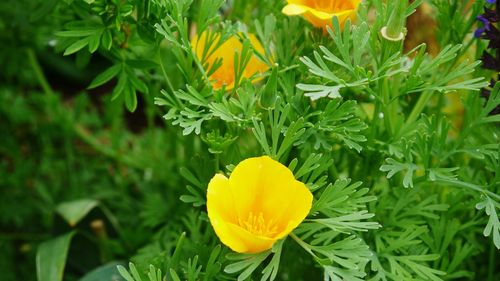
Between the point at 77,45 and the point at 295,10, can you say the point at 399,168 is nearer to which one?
the point at 295,10

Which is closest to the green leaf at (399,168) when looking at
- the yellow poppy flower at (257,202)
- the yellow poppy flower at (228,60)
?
the yellow poppy flower at (257,202)

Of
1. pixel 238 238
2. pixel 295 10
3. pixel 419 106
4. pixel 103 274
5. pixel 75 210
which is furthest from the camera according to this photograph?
pixel 75 210

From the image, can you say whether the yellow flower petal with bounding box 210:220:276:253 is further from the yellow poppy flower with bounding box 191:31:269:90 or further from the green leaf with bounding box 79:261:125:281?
the green leaf with bounding box 79:261:125:281

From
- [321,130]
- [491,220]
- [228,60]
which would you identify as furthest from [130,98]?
[491,220]

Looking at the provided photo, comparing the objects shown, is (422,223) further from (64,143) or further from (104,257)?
(64,143)

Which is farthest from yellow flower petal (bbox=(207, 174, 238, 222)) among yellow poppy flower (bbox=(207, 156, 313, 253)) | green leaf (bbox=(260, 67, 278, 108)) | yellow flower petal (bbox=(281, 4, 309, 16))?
yellow flower petal (bbox=(281, 4, 309, 16))
